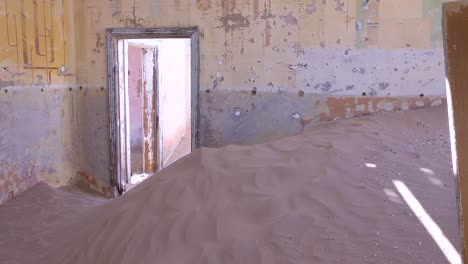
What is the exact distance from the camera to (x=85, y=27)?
251 inches

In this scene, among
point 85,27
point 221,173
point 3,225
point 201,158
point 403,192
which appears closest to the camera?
point 403,192

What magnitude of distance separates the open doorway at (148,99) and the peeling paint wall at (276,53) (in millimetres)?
162

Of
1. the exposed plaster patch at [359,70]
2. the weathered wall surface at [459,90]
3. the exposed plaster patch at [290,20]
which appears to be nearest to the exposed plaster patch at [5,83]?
the exposed plaster patch at [290,20]

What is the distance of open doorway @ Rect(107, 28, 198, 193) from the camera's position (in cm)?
615

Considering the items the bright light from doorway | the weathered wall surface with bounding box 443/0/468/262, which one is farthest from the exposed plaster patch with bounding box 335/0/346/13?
the weathered wall surface with bounding box 443/0/468/262

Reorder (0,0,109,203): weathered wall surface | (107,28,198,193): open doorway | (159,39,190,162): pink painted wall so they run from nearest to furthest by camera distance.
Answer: (0,0,109,203): weathered wall surface → (107,28,198,193): open doorway → (159,39,190,162): pink painted wall

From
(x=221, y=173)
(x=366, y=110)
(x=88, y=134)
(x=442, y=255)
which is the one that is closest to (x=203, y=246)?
(x=221, y=173)

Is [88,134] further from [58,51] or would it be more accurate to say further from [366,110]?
[366,110]

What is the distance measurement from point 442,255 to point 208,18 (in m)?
4.38

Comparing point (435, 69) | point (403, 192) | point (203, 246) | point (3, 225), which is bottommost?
point (3, 225)

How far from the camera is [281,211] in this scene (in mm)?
2969

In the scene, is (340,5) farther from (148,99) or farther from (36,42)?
(148,99)

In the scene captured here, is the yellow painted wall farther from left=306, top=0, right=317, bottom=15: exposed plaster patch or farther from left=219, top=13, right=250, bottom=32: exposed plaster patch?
left=306, top=0, right=317, bottom=15: exposed plaster patch

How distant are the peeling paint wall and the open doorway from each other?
0.16 meters
